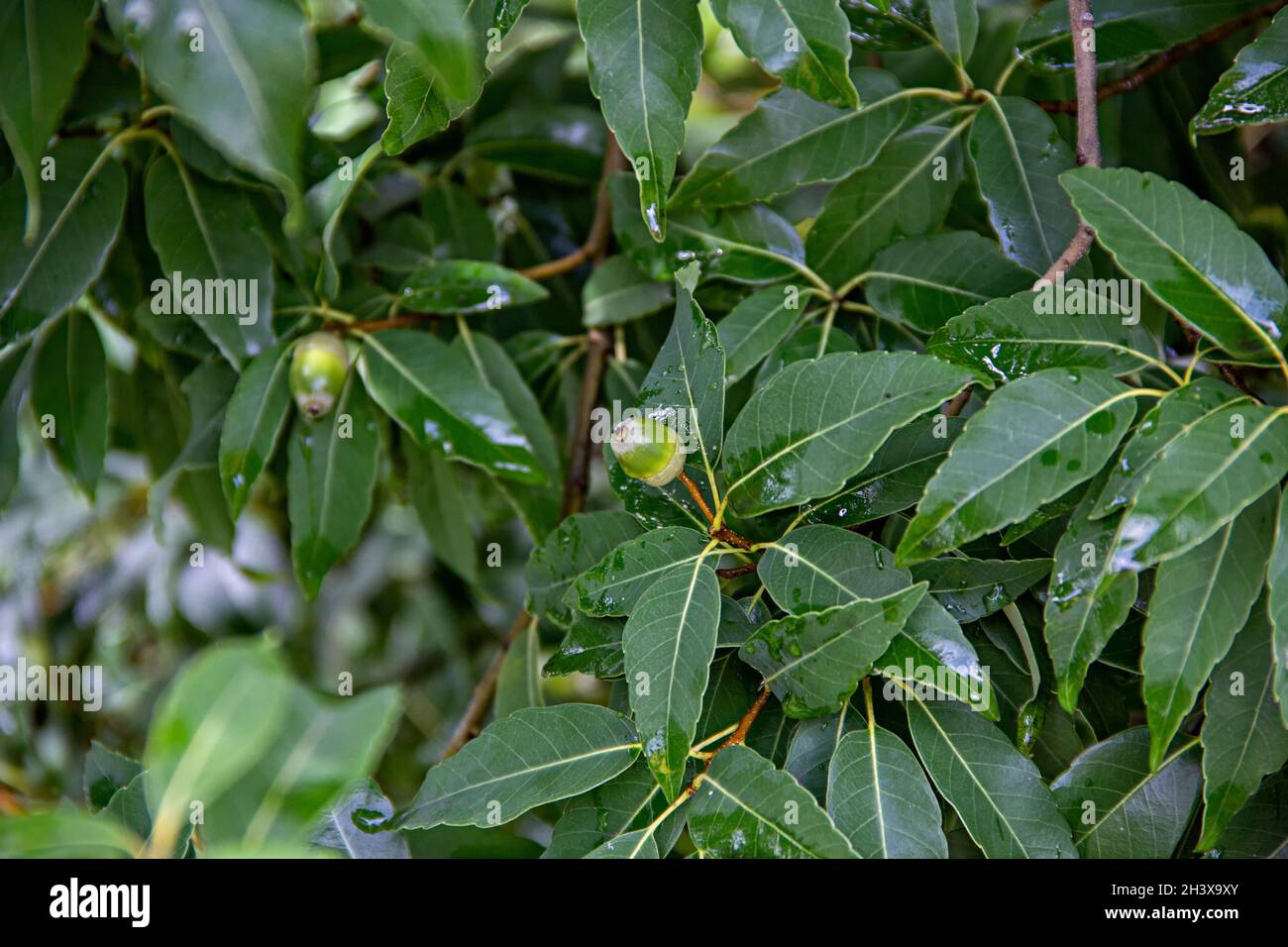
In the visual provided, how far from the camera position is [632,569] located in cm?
72

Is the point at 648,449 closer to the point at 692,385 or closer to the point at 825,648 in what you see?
the point at 692,385

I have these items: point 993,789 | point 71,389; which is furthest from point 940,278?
point 71,389

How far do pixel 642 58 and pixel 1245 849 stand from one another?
29.2 inches

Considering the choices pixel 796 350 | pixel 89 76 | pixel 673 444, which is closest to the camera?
pixel 673 444

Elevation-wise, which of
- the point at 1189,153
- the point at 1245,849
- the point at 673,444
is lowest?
the point at 1245,849

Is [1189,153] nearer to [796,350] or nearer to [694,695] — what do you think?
[796,350]

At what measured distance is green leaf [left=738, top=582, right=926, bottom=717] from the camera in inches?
24.6

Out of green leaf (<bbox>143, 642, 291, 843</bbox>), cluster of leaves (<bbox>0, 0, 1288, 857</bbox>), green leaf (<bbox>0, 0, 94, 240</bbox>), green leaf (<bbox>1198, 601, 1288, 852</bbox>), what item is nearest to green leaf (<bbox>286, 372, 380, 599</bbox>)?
cluster of leaves (<bbox>0, 0, 1288, 857</bbox>)

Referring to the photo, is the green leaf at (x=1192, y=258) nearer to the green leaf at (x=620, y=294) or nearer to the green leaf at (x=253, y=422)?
the green leaf at (x=620, y=294)

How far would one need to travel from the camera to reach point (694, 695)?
2.11 ft

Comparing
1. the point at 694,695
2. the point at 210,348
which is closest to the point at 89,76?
the point at 210,348

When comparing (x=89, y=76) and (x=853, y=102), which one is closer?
(x=853, y=102)

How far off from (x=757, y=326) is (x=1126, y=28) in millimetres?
433

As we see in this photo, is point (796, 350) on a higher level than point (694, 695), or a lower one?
higher
